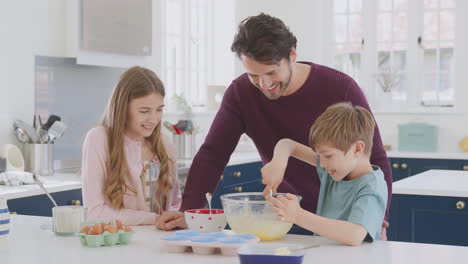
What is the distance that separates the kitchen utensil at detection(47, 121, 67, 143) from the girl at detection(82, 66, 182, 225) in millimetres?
1637

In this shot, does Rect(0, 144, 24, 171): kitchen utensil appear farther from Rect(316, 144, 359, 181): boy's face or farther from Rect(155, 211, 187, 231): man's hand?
Rect(316, 144, 359, 181): boy's face

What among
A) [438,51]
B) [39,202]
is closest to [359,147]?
[39,202]

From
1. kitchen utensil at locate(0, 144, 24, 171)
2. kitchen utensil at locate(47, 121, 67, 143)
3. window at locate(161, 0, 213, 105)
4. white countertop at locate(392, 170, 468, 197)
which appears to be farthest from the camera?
window at locate(161, 0, 213, 105)

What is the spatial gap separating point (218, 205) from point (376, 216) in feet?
10.1

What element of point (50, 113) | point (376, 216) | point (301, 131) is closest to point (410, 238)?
point (301, 131)

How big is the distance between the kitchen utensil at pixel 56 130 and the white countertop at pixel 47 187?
0.81 feet

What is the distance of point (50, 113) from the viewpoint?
4.17 meters

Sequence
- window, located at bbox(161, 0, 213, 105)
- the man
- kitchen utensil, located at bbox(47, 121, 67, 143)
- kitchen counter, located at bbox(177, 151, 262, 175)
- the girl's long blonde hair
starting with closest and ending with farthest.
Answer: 1. the man
2. the girl's long blonde hair
3. kitchen utensil, located at bbox(47, 121, 67, 143)
4. kitchen counter, located at bbox(177, 151, 262, 175)
5. window, located at bbox(161, 0, 213, 105)

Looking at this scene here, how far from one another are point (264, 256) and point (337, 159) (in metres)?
0.58

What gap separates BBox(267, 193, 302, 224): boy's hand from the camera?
175 cm

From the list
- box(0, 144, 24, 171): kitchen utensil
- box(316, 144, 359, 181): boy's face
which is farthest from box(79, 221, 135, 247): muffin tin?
box(0, 144, 24, 171): kitchen utensil

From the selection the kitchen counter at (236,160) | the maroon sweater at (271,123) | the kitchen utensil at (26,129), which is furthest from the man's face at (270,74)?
the kitchen counter at (236,160)

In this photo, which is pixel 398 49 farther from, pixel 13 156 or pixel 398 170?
pixel 13 156

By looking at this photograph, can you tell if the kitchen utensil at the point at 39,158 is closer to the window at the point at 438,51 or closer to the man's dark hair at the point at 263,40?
the man's dark hair at the point at 263,40
